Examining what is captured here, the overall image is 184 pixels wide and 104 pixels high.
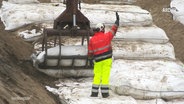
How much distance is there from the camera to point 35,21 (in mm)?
9094

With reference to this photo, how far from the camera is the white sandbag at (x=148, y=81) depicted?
6.38m

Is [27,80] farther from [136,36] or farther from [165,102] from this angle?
[136,36]

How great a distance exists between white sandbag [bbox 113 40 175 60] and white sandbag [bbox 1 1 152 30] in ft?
3.09

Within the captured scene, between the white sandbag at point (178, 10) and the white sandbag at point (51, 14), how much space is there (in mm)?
1294

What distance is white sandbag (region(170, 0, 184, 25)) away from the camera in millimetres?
10689

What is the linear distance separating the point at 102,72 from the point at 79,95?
492 millimetres

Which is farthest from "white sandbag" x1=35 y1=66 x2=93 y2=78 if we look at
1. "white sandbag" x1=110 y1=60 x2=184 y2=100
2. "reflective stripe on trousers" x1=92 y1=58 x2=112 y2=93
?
"reflective stripe on trousers" x1=92 y1=58 x2=112 y2=93

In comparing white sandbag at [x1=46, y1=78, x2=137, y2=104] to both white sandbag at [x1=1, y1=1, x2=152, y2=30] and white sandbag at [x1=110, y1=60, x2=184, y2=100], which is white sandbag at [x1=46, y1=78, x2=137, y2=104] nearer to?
white sandbag at [x1=110, y1=60, x2=184, y2=100]

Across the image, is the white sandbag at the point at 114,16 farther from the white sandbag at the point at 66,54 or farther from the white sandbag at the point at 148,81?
the white sandbag at the point at 148,81

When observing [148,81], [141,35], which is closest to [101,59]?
[148,81]

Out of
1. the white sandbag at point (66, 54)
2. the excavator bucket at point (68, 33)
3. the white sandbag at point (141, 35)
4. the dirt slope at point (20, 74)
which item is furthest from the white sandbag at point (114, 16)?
the white sandbag at point (66, 54)

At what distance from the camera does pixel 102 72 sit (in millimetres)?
6242

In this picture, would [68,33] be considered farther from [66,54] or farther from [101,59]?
[101,59]

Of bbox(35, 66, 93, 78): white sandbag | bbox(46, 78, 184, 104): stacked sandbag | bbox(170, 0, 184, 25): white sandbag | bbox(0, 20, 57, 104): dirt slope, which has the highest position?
bbox(170, 0, 184, 25): white sandbag
